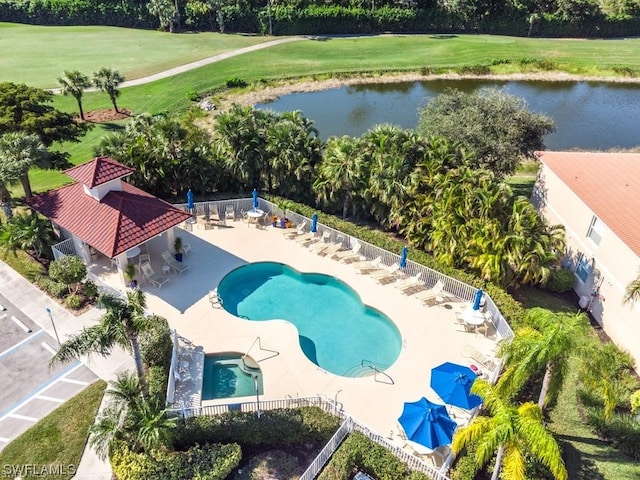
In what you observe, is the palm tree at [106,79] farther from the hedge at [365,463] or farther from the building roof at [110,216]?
the hedge at [365,463]

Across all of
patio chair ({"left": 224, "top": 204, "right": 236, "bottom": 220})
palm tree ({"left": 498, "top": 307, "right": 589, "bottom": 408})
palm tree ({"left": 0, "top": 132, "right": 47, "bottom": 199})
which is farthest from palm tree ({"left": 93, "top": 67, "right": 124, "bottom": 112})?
palm tree ({"left": 498, "top": 307, "right": 589, "bottom": 408})

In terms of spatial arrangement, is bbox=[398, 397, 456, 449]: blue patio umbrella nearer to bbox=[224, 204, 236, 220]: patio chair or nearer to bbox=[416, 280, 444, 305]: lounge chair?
bbox=[416, 280, 444, 305]: lounge chair

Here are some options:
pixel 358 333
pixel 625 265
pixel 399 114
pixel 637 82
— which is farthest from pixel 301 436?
pixel 637 82

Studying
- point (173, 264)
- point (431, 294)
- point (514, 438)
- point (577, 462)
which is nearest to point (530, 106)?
point (431, 294)

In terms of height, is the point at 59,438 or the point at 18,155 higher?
the point at 18,155

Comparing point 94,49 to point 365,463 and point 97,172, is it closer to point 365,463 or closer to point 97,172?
point 97,172

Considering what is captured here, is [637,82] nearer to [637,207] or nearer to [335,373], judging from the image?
[637,207]
